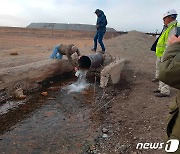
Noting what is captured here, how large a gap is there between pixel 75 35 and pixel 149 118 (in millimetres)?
27694

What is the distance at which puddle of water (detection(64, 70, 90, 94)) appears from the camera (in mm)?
7406

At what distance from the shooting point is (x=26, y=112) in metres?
5.55

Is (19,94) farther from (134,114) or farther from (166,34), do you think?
(166,34)

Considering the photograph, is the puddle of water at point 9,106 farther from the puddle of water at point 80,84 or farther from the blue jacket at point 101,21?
the blue jacket at point 101,21

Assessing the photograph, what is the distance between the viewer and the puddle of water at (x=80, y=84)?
7.41 meters

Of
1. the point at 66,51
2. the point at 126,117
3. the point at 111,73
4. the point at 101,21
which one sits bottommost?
the point at 126,117

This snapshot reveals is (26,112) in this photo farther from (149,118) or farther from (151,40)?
(151,40)

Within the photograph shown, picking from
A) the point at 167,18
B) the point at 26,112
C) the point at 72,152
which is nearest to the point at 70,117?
the point at 26,112

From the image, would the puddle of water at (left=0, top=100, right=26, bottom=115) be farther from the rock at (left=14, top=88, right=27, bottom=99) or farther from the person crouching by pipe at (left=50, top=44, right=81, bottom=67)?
the person crouching by pipe at (left=50, top=44, right=81, bottom=67)

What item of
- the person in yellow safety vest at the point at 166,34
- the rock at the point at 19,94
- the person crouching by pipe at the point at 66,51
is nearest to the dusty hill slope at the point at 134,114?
the person in yellow safety vest at the point at 166,34

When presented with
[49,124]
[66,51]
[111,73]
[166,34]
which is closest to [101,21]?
A: [66,51]

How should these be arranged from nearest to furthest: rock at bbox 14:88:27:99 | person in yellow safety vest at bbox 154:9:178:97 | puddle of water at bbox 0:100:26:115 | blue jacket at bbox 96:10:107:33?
person in yellow safety vest at bbox 154:9:178:97 → puddle of water at bbox 0:100:26:115 → rock at bbox 14:88:27:99 → blue jacket at bbox 96:10:107:33

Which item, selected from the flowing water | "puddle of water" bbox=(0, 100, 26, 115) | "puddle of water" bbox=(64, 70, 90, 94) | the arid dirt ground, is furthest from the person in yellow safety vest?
"puddle of water" bbox=(0, 100, 26, 115)

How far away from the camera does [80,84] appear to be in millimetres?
7883
